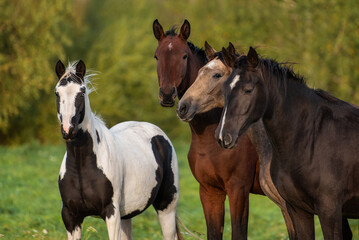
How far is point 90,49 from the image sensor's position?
29516mm

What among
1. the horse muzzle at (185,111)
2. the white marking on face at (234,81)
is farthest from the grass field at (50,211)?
the white marking on face at (234,81)

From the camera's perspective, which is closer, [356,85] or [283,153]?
[283,153]

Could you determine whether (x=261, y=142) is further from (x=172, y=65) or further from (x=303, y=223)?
(x=172, y=65)

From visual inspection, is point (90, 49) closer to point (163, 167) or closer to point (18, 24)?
point (18, 24)

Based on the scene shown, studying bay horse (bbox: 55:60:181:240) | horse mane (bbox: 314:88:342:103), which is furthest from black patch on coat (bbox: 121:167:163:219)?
→ horse mane (bbox: 314:88:342:103)

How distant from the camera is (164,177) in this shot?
21.9 feet

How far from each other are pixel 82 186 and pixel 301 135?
6.64 ft

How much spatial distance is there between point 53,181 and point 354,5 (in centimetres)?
987

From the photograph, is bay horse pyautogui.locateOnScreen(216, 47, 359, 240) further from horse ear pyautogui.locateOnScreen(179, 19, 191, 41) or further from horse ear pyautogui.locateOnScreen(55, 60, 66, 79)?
horse ear pyautogui.locateOnScreen(179, 19, 191, 41)

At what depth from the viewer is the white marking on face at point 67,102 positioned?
5.21 metres

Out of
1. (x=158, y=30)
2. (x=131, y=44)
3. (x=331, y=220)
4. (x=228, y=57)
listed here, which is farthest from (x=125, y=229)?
(x=131, y=44)

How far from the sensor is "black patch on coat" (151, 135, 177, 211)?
6645mm

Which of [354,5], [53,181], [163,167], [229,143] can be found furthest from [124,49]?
[229,143]

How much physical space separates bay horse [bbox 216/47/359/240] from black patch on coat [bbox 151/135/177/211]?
5.67ft
